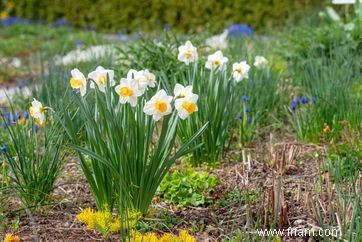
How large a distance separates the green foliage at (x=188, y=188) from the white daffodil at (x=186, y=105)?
52 centimetres

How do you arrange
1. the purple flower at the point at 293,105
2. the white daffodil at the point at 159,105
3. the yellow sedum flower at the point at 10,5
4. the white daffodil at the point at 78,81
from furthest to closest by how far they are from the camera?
the yellow sedum flower at the point at 10,5, the purple flower at the point at 293,105, the white daffodil at the point at 78,81, the white daffodil at the point at 159,105

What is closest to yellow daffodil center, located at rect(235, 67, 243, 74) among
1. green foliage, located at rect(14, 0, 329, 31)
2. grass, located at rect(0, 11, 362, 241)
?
grass, located at rect(0, 11, 362, 241)

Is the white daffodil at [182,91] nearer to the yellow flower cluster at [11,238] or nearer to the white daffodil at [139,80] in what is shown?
the white daffodil at [139,80]

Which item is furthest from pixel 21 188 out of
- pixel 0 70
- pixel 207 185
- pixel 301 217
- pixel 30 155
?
pixel 0 70

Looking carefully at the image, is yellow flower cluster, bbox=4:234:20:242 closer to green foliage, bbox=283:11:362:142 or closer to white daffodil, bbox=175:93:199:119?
white daffodil, bbox=175:93:199:119

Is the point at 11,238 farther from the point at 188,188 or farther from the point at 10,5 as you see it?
the point at 10,5

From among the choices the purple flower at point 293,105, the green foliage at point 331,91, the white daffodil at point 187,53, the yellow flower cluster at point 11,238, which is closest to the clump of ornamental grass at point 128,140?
the yellow flower cluster at point 11,238

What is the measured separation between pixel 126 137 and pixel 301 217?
0.86 m

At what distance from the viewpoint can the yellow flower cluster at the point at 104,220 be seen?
3035 millimetres

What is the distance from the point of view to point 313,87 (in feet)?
15.3

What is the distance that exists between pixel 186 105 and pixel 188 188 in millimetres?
575

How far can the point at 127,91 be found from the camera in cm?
308

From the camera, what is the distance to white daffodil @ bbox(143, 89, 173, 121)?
9.89 ft

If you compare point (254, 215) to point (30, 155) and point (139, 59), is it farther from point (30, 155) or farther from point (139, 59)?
point (139, 59)
